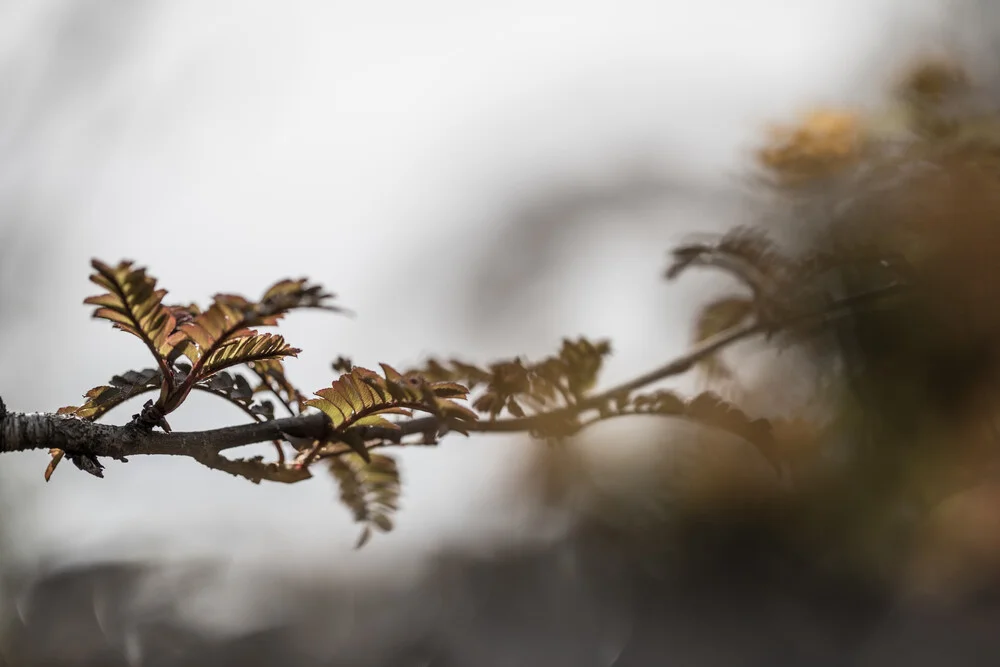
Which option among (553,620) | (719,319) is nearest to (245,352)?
(719,319)

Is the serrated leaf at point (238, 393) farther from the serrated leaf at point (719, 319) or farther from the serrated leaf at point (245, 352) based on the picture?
the serrated leaf at point (719, 319)

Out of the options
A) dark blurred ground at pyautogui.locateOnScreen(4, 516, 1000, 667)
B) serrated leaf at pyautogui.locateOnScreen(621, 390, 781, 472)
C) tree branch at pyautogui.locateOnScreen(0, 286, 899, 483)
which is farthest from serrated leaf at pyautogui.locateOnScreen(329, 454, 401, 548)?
dark blurred ground at pyautogui.locateOnScreen(4, 516, 1000, 667)

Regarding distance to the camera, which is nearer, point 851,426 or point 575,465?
point 851,426

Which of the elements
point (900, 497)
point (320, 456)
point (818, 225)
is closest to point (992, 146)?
point (818, 225)

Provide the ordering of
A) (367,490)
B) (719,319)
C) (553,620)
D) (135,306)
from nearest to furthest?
(135,306) → (367,490) → (719,319) → (553,620)

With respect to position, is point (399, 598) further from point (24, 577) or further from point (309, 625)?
point (24, 577)

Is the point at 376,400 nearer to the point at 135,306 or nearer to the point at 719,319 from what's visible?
the point at 135,306

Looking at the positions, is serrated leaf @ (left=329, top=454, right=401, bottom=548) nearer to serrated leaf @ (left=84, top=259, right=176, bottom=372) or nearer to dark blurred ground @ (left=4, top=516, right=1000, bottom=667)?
serrated leaf @ (left=84, top=259, right=176, bottom=372)

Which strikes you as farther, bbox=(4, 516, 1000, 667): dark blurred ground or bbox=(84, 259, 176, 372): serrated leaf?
bbox=(4, 516, 1000, 667): dark blurred ground
